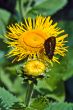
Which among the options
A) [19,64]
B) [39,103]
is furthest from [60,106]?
[19,64]

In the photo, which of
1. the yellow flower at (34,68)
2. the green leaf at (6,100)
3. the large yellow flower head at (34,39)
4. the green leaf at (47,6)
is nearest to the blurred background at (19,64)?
the green leaf at (47,6)

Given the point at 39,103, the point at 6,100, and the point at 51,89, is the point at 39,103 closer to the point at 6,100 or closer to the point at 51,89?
the point at 6,100

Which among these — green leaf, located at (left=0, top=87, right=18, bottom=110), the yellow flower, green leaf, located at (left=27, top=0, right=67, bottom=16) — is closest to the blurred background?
green leaf, located at (left=27, top=0, right=67, bottom=16)

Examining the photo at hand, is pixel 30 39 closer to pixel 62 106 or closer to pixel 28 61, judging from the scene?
pixel 28 61

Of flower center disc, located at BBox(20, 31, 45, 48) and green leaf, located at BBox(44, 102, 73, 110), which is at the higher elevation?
flower center disc, located at BBox(20, 31, 45, 48)

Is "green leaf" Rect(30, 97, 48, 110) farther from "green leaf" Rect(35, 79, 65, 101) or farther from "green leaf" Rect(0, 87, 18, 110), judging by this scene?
"green leaf" Rect(35, 79, 65, 101)
